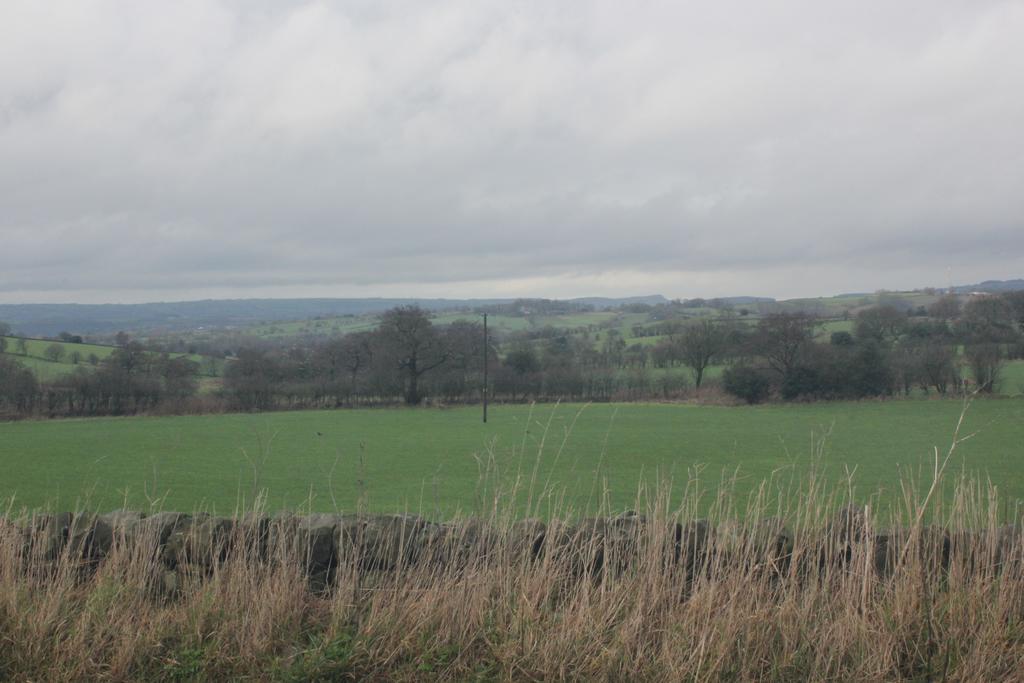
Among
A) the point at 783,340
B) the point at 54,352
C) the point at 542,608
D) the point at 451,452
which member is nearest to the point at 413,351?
the point at 783,340

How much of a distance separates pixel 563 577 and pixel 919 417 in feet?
98.6

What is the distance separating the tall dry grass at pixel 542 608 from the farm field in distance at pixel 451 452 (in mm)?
2694

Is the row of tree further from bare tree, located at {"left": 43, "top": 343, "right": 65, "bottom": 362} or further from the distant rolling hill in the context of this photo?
the distant rolling hill

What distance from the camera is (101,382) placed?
39125mm

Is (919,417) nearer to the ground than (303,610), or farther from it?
nearer to the ground

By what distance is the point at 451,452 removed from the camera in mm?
23109

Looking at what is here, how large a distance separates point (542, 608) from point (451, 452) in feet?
61.7

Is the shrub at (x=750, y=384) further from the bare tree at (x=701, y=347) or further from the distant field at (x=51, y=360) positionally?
the distant field at (x=51, y=360)

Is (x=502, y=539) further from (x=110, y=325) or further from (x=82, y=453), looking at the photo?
(x=110, y=325)

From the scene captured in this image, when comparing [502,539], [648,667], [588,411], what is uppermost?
[502,539]

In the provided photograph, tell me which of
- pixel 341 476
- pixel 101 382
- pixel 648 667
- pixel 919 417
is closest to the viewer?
pixel 648 667

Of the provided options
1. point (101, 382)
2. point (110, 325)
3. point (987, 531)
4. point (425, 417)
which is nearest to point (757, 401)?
point (425, 417)

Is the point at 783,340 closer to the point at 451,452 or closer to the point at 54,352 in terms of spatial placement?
the point at 451,452

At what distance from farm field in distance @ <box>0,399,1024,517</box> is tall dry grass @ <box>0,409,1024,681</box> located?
2694 mm
